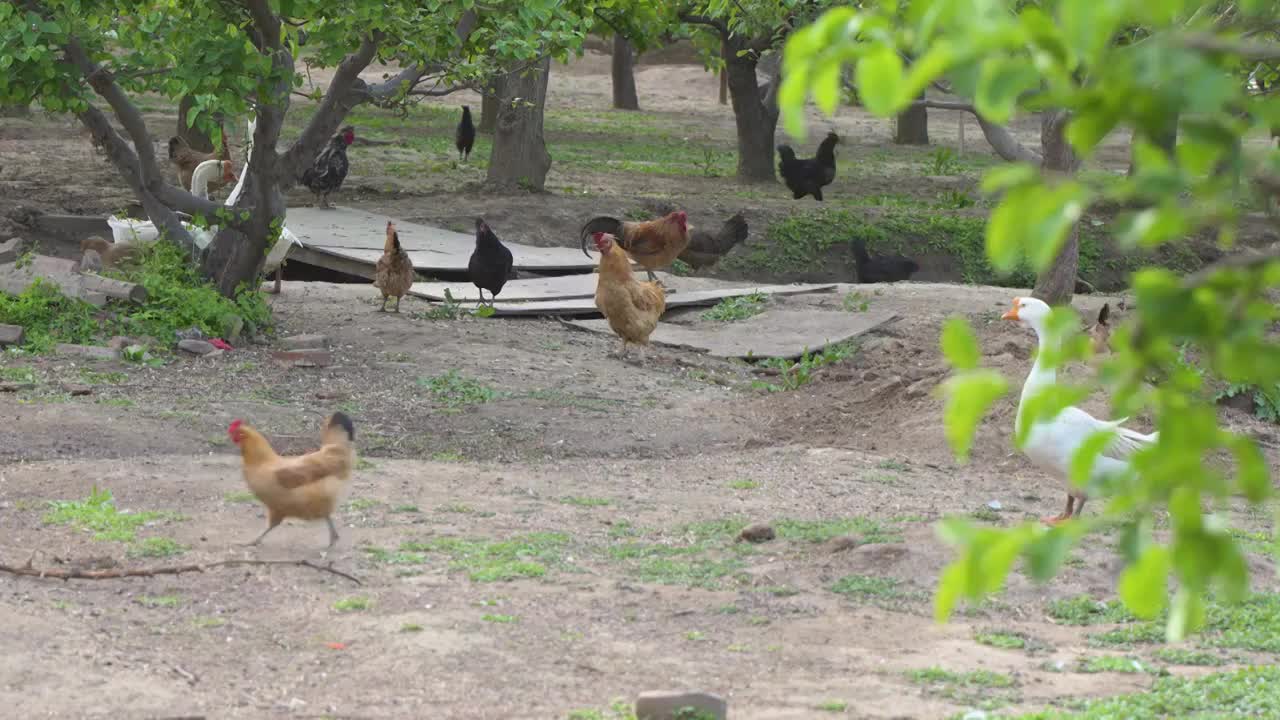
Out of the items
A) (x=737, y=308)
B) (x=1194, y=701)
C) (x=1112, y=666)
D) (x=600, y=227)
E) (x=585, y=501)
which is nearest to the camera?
(x=1194, y=701)

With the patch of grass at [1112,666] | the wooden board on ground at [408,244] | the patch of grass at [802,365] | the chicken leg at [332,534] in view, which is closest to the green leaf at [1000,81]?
the patch of grass at [1112,666]

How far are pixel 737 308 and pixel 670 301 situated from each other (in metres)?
0.61

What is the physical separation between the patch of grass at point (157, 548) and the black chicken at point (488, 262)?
639 centimetres

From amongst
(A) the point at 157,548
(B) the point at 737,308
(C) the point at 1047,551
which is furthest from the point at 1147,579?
(B) the point at 737,308

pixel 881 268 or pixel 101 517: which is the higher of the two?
pixel 881 268

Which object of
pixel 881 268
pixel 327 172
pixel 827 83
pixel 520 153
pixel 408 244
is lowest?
pixel 881 268

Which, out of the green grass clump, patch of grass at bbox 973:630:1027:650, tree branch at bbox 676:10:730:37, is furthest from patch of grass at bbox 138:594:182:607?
tree branch at bbox 676:10:730:37

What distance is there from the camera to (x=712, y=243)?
15508mm

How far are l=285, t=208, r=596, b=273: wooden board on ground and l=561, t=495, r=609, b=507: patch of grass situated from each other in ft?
22.5

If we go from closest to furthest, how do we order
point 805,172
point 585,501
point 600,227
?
point 585,501 < point 600,227 < point 805,172

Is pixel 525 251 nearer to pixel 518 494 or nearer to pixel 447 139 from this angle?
pixel 518 494

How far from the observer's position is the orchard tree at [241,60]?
910cm

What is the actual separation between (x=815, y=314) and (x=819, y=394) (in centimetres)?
227

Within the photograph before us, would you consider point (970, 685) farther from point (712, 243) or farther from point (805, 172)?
point (805, 172)
